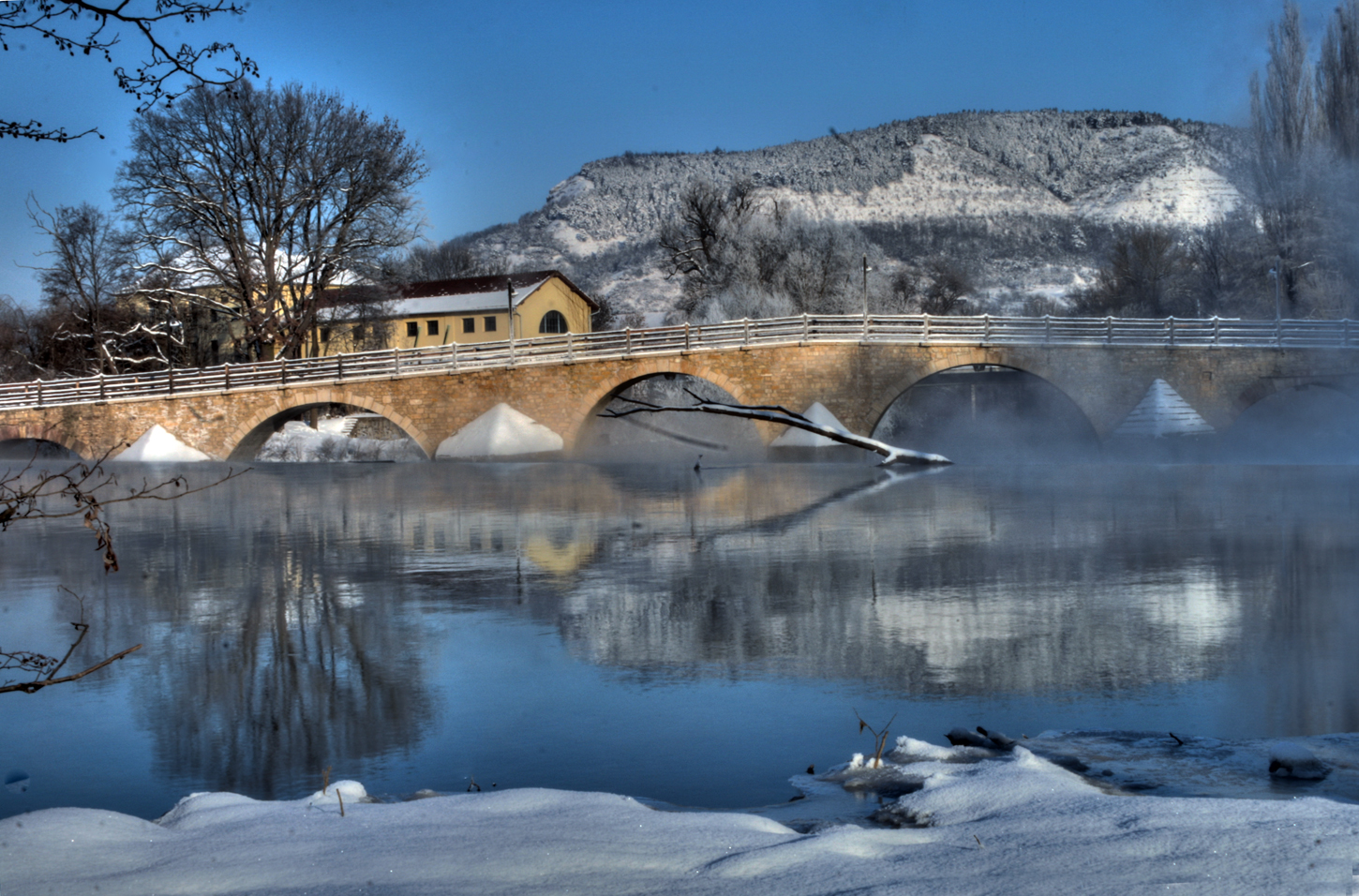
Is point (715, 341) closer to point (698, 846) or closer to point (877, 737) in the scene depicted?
point (877, 737)

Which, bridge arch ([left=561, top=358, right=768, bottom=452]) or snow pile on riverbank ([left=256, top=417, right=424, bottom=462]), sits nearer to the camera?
bridge arch ([left=561, top=358, right=768, bottom=452])

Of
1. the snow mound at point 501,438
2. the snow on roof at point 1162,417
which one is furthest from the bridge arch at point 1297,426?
the snow mound at point 501,438

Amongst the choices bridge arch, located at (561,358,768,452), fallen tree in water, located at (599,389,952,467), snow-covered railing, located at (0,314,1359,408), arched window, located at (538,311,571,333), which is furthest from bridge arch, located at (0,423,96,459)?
arched window, located at (538,311,571,333)

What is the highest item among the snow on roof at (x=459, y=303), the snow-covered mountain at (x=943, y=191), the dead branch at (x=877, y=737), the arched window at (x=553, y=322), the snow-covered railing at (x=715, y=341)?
the snow-covered mountain at (x=943, y=191)

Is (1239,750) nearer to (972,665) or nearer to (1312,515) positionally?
(972,665)

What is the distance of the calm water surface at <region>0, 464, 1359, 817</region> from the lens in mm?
5309

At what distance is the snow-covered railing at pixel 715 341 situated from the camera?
97.5 ft

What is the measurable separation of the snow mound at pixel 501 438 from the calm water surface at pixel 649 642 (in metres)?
15.5

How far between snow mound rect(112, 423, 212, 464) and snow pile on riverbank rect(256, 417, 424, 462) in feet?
9.80

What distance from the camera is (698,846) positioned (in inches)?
138

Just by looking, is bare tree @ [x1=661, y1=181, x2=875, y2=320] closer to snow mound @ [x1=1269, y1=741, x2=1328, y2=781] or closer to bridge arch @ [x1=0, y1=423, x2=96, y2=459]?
bridge arch @ [x1=0, y1=423, x2=96, y2=459]

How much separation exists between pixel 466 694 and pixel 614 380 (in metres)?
24.4

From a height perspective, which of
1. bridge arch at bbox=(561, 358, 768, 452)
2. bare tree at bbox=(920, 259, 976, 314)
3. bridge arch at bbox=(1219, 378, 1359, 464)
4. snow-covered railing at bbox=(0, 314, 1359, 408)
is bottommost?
bridge arch at bbox=(1219, 378, 1359, 464)

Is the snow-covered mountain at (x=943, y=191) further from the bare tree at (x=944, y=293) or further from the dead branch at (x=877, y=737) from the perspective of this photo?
the dead branch at (x=877, y=737)
